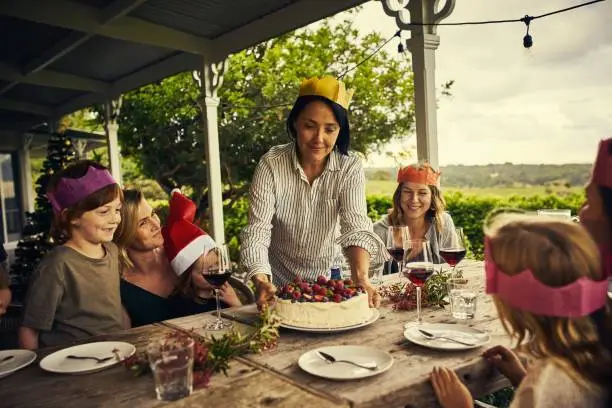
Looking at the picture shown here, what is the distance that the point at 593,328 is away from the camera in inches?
40.9

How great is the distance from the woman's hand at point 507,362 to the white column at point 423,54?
226cm

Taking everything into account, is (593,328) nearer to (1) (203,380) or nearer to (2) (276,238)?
(1) (203,380)

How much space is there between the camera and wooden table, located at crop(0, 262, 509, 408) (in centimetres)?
115

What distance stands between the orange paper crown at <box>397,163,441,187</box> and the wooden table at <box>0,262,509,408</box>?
157 centimetres

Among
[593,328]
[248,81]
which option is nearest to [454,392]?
[593,328]

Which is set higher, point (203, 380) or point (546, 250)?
point (546, 250)

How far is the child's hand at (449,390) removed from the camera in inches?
47.7

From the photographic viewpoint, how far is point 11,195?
1093 cm

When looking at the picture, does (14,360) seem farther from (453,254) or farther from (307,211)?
(453,254)

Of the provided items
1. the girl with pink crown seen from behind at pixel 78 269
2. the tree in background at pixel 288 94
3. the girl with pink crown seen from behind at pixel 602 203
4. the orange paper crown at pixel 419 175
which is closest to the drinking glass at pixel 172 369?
the girl with pink crown seen from behind at pixel 78 269

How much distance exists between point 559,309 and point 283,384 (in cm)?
66

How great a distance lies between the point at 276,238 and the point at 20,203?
409 inches

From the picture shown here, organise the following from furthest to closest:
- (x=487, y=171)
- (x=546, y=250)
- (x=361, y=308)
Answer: (x=487, y=171) → (x=361, y=308) → (x=546, y=250)

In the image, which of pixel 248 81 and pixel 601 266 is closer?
pixel 601 266
